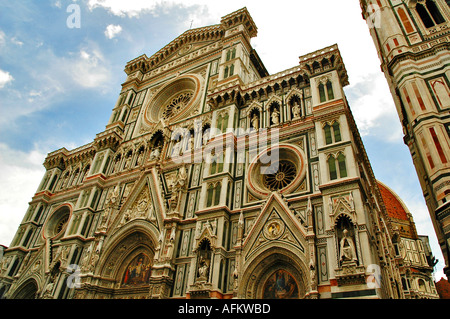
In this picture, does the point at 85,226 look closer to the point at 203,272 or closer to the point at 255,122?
the point at 203,272

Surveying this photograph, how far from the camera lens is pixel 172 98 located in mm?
26938

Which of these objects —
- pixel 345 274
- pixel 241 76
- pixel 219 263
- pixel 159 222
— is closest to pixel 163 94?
pixel 241 76

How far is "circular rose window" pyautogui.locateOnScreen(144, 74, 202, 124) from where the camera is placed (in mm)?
25203

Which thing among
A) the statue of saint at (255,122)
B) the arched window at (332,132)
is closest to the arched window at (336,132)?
the arched window at (332,132)

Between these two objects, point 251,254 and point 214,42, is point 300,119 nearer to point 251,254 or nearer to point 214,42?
point 251,254

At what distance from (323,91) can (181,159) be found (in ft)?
30.2

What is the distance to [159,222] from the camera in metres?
18.0

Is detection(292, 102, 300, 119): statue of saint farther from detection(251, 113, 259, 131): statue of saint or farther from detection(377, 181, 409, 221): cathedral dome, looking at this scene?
detection(377, 181, 409, 221): cathedral dome

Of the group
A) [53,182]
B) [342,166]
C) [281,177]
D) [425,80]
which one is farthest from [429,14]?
[53,182]

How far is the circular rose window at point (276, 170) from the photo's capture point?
1584 cm

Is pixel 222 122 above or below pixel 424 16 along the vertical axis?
below

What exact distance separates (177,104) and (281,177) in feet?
41.8

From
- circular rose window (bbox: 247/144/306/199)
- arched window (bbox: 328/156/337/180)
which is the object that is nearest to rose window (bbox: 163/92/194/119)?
circular rose window (bbox: 247/144/306/199)

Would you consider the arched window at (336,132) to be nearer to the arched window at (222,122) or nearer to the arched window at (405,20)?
the arched window at (222,122)
